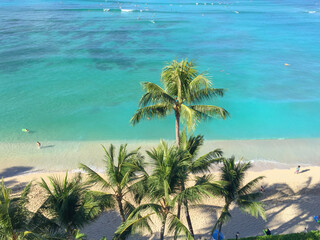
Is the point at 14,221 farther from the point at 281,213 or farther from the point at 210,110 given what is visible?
the point at 281,213

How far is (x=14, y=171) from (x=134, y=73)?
2208 centimetres

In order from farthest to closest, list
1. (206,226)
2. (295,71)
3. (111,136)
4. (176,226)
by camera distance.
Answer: (295,71) < (111,136) < (206,226) < (176,226)

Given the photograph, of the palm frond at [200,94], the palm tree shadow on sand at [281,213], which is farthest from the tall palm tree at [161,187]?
the palm tree shadow on sand at [281,213]

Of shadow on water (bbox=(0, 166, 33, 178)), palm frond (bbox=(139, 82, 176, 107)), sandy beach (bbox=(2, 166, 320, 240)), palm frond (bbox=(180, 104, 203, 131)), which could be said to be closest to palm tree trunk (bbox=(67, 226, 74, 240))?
sandy beach (bbox=(2, 166, 320, 240))

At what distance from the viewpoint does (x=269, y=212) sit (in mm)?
14422

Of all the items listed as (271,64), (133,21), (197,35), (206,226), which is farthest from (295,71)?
(133,21)

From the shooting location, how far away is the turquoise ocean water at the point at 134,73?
2572 cm

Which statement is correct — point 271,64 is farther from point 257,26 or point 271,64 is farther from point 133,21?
point 133,21

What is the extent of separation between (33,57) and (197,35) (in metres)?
34.0

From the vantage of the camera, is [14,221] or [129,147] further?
[129,147]

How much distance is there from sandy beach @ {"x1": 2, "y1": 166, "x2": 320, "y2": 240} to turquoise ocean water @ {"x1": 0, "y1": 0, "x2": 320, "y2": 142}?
26.4 feet

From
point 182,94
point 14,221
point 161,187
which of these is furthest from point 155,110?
point 14,221

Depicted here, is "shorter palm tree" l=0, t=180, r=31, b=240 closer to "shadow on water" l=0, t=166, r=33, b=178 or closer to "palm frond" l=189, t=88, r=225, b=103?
"palm frond" l=189, t=88, r=225, b=103

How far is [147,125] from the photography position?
84.4 ft
